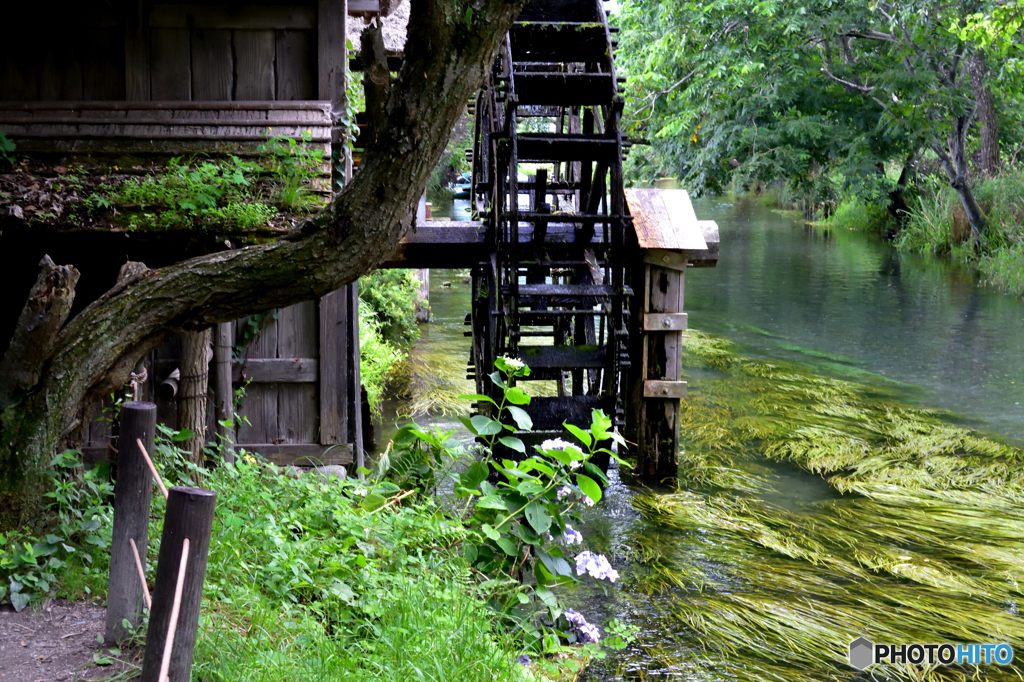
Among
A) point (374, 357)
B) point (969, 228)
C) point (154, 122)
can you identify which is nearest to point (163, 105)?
point (154, 122)

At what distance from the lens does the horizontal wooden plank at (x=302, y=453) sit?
5859 millimetres

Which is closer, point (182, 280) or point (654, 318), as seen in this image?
point (182, 280)

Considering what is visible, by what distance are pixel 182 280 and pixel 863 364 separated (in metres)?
10.0

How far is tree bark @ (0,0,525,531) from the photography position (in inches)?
143

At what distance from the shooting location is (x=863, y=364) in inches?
471

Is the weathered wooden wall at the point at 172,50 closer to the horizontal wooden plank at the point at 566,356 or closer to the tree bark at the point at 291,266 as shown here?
the tree bark at the point at 291,266

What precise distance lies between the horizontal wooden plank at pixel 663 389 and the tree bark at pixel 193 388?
3759mm

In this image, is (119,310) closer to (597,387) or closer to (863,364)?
(597,387)

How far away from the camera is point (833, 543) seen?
253 inches

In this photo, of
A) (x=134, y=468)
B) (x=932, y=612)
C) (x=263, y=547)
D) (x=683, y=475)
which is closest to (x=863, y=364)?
(x=683, y=475)

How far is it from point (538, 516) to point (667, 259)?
12.3ft

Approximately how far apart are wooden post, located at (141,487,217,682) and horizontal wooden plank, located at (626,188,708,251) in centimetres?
527

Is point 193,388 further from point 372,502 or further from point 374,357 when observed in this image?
point 374,357

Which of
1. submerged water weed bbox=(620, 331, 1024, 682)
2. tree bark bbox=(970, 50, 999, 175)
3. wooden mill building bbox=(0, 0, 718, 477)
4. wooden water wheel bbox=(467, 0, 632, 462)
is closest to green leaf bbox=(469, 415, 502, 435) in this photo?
wooden mill building bbox=(0, 0, 718, 477)
